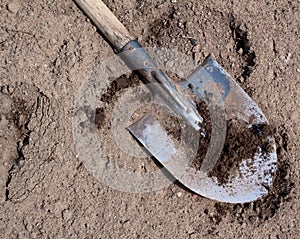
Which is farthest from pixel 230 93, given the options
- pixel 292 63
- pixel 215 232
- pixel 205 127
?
pixel 215 232

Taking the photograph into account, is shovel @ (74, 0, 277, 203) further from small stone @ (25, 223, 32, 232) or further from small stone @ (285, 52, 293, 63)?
small stone @ (25, 223, 32, 232)

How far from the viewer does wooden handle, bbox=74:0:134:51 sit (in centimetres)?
231

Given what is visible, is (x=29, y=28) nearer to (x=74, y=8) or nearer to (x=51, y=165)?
(x=74, y=8)

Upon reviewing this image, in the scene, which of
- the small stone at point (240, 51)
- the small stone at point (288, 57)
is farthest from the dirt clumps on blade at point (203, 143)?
the small stone at point (288, 57)

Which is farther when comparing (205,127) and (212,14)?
(212,14)

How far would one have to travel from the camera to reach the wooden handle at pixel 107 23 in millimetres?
2309

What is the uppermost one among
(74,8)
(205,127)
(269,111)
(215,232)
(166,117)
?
(74,8)

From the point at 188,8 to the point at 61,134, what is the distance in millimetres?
964

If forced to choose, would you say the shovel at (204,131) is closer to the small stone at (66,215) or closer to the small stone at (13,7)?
the small stone at (13,7)

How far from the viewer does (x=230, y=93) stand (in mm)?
2332

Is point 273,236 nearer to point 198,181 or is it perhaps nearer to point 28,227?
point 198,181

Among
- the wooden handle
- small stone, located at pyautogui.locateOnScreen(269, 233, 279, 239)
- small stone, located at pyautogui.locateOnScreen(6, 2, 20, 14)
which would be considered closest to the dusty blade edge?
small stone, located at pyautogui.locateOnScreen(269, 233, 279, 239)

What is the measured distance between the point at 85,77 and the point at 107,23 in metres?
0.30

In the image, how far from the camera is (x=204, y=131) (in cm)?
228
